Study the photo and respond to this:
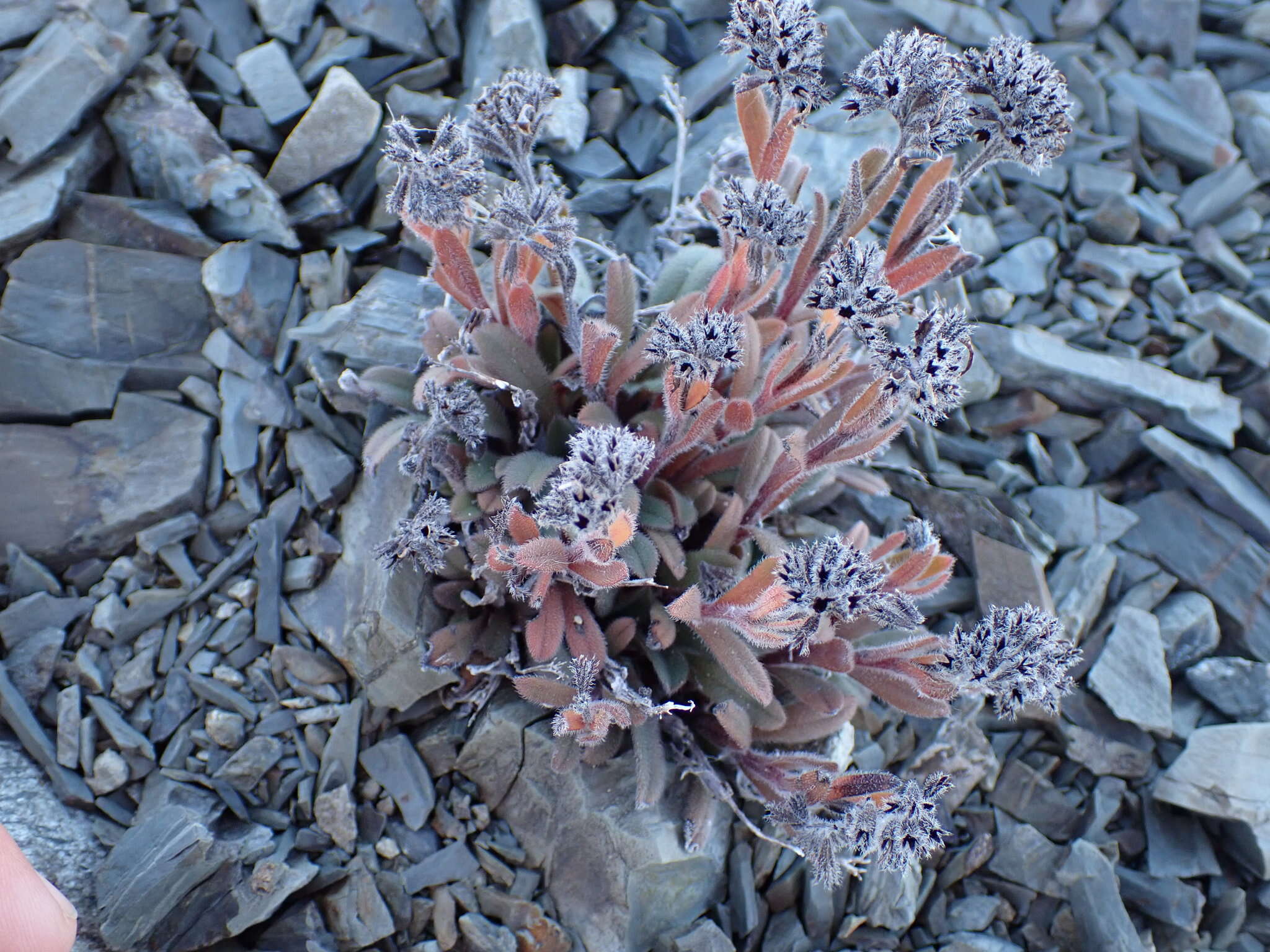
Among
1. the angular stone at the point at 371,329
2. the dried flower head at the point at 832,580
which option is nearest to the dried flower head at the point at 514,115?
the angular stone at the point at 371,329

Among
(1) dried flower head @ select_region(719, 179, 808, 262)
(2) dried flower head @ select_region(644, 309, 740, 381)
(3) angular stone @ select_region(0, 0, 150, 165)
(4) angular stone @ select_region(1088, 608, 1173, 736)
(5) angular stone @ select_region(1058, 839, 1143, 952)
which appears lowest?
(5) angular stone @ select_region(1058, 839, 1143, 952)

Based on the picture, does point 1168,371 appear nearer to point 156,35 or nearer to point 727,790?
point 727,790

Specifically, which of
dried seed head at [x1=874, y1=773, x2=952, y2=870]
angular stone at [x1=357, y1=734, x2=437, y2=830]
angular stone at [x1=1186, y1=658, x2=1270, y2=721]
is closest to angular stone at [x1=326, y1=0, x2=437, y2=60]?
angular stone at [x1=357, y1=734, x2=437, y2=830]

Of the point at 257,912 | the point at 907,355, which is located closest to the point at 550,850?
the point at 257,912

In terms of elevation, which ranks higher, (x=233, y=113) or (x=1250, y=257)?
(x=233, y=113)

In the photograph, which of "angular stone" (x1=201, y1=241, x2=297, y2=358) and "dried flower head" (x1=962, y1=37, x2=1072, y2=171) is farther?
"angular stone" (x1=201, y1=241, x2=297, y2=358)

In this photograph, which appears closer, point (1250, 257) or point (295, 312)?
point (295, 312)

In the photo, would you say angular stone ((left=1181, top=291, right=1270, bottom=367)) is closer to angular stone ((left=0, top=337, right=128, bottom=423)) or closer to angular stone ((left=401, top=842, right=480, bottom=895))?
angular stone ((left=401, top=842, right=480, bottom=895))
